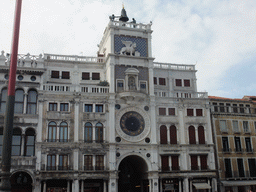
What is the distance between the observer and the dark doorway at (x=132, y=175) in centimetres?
4747

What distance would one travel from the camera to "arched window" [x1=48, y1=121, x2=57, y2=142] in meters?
43.1

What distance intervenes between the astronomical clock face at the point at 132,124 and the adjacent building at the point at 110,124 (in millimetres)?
146

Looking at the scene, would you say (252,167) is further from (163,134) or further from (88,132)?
(88,132)

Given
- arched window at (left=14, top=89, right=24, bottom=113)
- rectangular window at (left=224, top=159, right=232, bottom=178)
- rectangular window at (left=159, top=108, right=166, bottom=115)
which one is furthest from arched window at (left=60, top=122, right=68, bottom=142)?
rectangular window at (left=224, top=159, right=232, bottom=178)

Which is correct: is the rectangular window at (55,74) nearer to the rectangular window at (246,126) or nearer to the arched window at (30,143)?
the arched window at (30,143)

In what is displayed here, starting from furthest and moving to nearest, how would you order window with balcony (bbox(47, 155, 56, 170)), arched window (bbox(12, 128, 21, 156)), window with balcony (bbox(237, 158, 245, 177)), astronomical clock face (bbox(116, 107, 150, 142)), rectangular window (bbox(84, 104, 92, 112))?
window with balcony (bbox(237, 158, 245, 177))
astronomical clock face (bbox(116, 107, 150, 142))
rectangular window (bbox(84, 104, 92, 112))
window with balcony (bbox(47, 155, 56, 170))
arched window (bbox(12, 128, 21, 156))

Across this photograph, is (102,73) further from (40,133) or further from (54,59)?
(40,133)

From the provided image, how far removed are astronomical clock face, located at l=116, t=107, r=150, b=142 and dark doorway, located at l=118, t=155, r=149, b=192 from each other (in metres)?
3.28

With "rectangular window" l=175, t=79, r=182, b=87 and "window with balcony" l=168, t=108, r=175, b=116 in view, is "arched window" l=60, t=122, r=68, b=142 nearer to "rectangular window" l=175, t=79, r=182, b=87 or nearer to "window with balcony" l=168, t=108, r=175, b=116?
"window with balcony" l=168, t=108, r=175, b=116

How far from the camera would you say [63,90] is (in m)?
46.3

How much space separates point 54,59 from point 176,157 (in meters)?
23.7

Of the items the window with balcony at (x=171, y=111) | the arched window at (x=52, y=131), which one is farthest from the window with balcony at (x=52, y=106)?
the window with balcony at (x=171, y=111)

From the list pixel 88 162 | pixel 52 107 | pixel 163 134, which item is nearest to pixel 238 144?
pixel 163 134

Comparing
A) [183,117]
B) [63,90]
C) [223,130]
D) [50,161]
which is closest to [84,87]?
[63,90]
